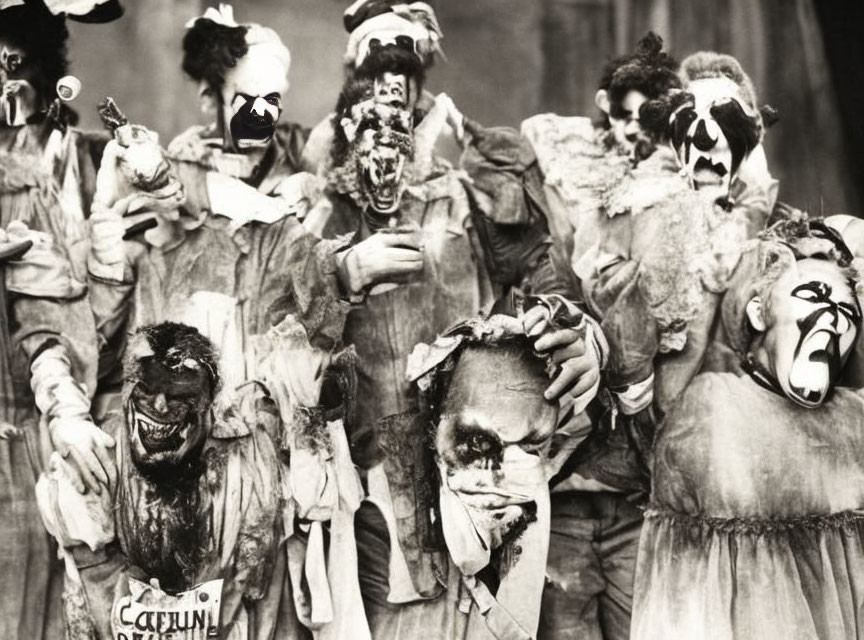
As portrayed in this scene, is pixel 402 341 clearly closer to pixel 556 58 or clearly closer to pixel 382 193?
pixel 382 193

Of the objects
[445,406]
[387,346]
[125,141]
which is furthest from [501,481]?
[125,141]

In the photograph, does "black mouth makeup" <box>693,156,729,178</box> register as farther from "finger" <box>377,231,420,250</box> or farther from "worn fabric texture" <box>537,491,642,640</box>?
"worn fabric texture" <box>537,491,642,640</box>

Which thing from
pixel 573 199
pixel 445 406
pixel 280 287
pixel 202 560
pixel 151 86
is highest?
pixel 151 86

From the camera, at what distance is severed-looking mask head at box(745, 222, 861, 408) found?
3209 mm

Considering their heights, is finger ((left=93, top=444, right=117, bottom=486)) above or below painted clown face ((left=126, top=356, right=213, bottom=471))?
below

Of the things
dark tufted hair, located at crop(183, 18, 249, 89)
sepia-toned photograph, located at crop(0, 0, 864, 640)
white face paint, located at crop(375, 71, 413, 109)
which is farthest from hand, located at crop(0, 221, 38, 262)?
white face paint, located at crop(375, 71, 413, 109)

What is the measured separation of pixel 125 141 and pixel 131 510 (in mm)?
979

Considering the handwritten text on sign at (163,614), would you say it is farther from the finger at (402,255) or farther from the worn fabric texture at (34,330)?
the finger at (402,255)

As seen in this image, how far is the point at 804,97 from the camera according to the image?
3492 millimetres

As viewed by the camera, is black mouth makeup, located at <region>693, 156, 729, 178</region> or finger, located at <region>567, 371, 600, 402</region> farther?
black mouth makeup, located at <region>693, 156, 729, 178</region>

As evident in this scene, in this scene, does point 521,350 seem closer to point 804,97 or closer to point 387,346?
point 387,346

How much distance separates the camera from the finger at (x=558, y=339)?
3.16 m

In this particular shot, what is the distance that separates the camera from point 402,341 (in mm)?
3271

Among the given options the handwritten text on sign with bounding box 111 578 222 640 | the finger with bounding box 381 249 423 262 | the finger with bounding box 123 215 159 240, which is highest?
the finger with bounding box 123 215 159 240
